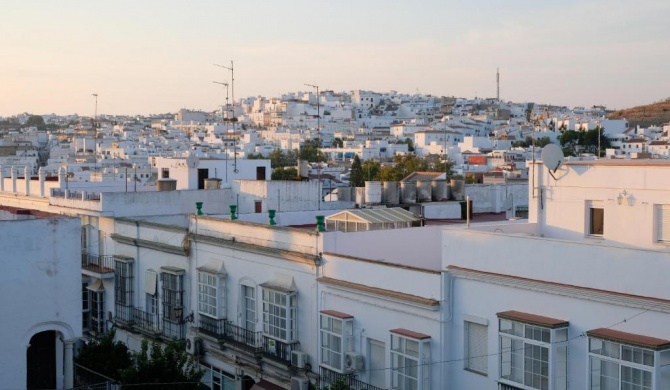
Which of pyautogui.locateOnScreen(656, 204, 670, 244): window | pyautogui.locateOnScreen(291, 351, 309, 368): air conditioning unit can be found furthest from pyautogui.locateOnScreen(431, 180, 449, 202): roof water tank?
pyautogui.locateOnScreen(656, 204, 670, 244): window

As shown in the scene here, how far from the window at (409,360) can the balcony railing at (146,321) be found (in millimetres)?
8029

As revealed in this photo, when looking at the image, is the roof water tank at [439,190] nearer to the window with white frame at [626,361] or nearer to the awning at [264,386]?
the awning at [264,386]

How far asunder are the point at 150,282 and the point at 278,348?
524 cm

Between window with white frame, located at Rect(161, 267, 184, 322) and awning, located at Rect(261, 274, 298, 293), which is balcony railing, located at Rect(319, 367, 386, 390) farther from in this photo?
window with white frame, located at Rect(161, 267, 184, 322)

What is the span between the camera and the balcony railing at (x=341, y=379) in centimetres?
1427

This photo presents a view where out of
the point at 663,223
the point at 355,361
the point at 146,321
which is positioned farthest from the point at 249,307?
the point at 663,223

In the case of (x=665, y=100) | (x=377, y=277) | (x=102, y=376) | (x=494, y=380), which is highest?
(x=665, y=100)

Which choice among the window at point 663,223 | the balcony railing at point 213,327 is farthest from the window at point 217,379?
the window at point 663,223

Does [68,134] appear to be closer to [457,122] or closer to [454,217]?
[457,122]

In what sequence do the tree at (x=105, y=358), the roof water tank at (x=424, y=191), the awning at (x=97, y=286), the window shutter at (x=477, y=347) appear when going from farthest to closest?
1. the roof water tank at (x=424, y=191)
2. the awning at (x=97, y=286)
3. the tree at (x=105, y=358)
4. the window shutter at (x=477, y=347)

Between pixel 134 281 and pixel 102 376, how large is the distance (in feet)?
14.1

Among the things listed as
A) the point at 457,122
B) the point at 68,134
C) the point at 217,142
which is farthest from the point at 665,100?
the point at 68,134

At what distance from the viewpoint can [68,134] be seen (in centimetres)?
18950

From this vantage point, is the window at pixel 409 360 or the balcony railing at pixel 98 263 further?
the balcony railing at pixel 98 263
